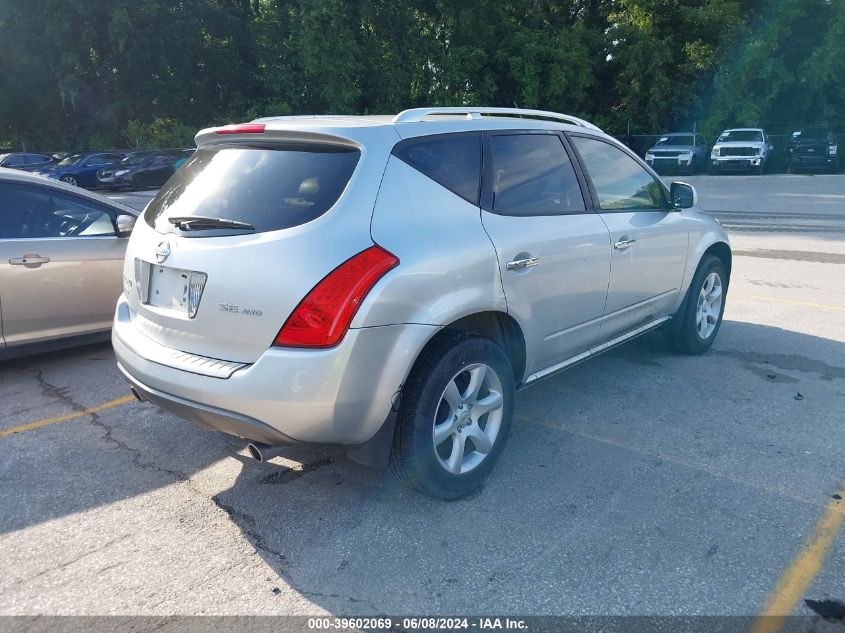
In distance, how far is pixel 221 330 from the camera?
3.17 meters

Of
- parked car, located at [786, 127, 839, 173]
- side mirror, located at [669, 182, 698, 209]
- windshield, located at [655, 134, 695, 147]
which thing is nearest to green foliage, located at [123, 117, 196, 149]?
windshield, located at [655, 134, 695, 147]

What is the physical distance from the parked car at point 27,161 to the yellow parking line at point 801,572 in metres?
29.0

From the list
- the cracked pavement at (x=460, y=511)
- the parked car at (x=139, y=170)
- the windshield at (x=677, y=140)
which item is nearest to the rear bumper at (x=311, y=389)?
the cracked pavement at (x=460, y=511)

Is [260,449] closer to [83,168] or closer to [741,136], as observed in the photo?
[83,168]

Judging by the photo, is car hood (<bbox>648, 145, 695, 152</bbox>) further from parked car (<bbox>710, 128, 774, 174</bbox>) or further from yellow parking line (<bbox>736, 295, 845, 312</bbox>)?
yellow parking line (<bbox>736, 295, 845, 312</bbox>)

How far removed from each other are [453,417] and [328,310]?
2.91 ft

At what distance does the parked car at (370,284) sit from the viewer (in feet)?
9.87

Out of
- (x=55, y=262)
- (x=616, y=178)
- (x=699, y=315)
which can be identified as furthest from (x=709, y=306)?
(x=55, y=262)

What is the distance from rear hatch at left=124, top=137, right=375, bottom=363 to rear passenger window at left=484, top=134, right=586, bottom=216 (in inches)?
36.2

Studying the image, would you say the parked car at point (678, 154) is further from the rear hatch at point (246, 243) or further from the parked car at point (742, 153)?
the rear hatch at point (246, 243)

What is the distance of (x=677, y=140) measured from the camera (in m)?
30.2

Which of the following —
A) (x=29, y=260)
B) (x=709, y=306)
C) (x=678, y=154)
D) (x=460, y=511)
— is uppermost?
(x=29, y=260)

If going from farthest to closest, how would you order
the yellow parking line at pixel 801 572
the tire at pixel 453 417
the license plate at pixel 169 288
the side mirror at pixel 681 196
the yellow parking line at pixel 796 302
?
the yellow parking line at pixel 796 302 → the side mirror at pixel 681 196 → the license plate at pixel 169 288 → the tire at pixel 453 417 → the yellow parking line at pixel 801 572

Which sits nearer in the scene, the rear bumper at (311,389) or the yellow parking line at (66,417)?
the rear bumper at (311,389)
